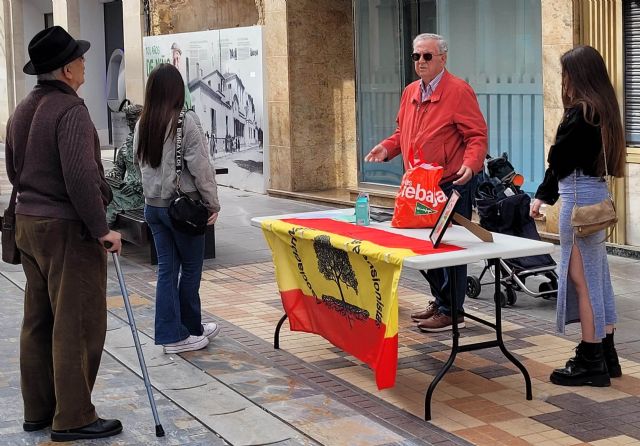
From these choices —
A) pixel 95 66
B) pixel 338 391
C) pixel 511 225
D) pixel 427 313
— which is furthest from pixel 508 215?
pixel 95 66

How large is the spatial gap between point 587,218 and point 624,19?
444 centimetres

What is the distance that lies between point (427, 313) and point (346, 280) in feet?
4.82

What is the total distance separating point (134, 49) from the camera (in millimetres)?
20000

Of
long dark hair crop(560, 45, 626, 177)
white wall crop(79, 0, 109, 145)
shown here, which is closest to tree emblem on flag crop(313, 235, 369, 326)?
long dark hair crop(560, 45, 626, 177)

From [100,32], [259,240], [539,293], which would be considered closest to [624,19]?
[539,293]

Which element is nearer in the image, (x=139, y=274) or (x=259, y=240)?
(x=139, y=274)

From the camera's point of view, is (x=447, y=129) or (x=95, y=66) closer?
(x=447, y=129)

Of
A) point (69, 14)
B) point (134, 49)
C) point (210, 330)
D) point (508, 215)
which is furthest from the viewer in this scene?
point (69, 14)

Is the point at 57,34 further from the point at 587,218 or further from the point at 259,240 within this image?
the point at 259,240

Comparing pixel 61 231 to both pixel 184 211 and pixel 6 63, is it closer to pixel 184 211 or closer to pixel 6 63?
pixel 184 211

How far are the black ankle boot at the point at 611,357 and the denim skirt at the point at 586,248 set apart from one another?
137 mm

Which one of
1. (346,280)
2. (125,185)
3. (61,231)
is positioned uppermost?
(61,231)

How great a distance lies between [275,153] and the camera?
15.4 meters

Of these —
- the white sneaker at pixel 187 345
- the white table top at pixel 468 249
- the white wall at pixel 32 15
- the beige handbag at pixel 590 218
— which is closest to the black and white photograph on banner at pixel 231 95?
the white sneaker at pixel 187 345
